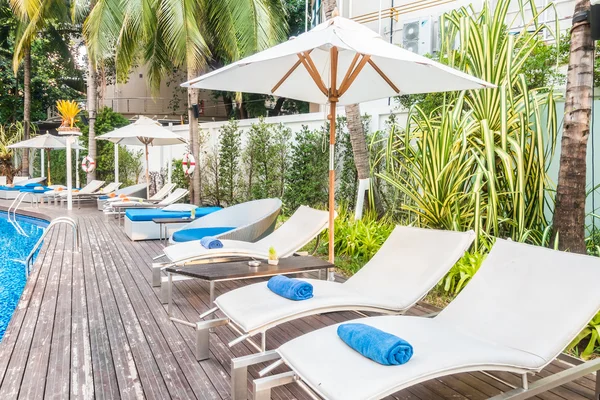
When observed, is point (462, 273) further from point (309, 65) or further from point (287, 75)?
point (287, 75)

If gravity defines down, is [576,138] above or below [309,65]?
below

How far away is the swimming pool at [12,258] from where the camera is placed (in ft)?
15.3

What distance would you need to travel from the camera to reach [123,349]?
117 inches

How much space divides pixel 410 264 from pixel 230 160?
26.8 ft

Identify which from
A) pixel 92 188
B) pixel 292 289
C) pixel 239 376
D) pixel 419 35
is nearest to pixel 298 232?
pixel 292 289

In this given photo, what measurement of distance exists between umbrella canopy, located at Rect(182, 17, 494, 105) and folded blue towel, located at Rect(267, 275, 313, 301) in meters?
1.45

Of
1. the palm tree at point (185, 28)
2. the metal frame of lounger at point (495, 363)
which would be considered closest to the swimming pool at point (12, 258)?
the metal frame of lounger at point (495, 363)

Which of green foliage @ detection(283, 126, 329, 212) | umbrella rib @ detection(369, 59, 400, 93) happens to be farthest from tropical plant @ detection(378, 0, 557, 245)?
green foliage @ detection(283, 126, 329, 212)

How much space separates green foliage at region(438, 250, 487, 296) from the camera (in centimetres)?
381

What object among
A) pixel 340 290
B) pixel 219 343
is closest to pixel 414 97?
pixel 340 290

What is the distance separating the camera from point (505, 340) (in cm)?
228

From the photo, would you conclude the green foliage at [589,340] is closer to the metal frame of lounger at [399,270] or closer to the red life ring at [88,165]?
the metal frame of lounger at [399,270]

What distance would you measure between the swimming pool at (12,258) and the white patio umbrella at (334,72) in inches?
124

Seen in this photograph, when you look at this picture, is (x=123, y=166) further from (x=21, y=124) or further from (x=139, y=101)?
(x=139, y=101)
